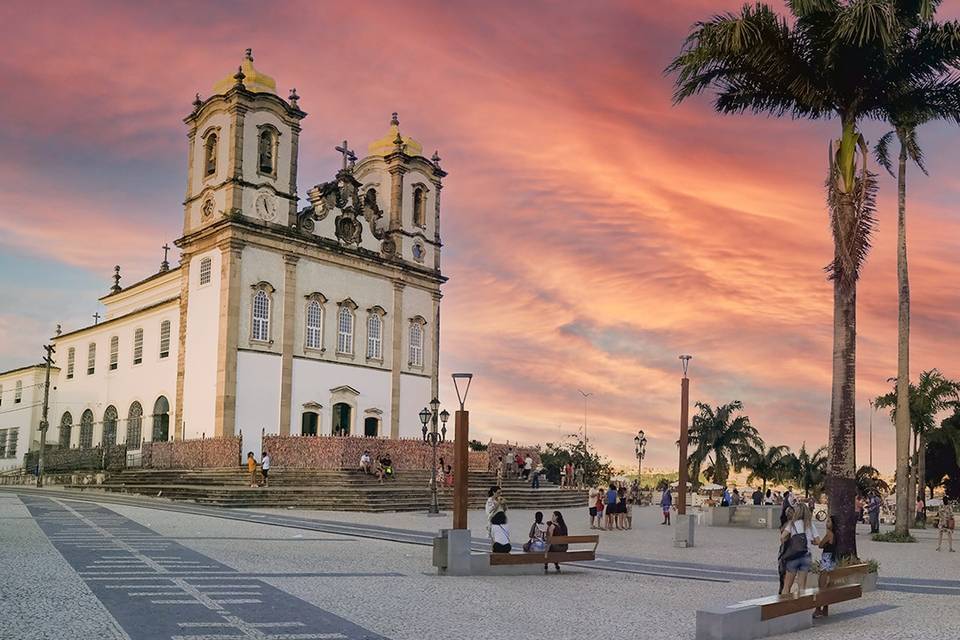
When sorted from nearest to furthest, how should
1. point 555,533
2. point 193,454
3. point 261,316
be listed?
point 555,533 < point 193,454 < point 261,316

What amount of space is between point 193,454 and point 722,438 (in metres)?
42.4

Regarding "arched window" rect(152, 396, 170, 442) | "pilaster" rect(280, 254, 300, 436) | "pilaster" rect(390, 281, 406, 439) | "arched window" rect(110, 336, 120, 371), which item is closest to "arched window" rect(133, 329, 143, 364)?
"arched window" rect(110, 336, 120, 371)

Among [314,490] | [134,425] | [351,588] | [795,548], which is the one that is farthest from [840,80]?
[134,425]

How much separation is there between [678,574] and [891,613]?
473 cm

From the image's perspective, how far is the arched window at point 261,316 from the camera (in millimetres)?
44594

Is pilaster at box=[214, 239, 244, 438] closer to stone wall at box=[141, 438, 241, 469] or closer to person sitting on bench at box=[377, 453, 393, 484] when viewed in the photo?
stone wall at box=[141, 438, 241, 469]

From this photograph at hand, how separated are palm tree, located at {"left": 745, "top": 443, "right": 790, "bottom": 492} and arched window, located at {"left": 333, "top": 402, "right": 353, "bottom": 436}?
115 feet

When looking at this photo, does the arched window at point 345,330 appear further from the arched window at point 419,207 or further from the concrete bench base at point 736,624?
the concrete bench base at point 736,624

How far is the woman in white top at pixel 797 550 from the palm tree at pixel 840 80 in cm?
439

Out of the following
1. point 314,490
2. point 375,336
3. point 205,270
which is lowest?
point 314,490

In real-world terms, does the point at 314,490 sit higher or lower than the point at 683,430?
lower

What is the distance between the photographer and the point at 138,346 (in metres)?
52.0

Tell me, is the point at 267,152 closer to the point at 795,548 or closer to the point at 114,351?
the point at 114,351

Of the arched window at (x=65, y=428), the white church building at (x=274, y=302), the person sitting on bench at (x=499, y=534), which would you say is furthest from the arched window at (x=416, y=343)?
the person sitting on bench at (x=499, y=534)
